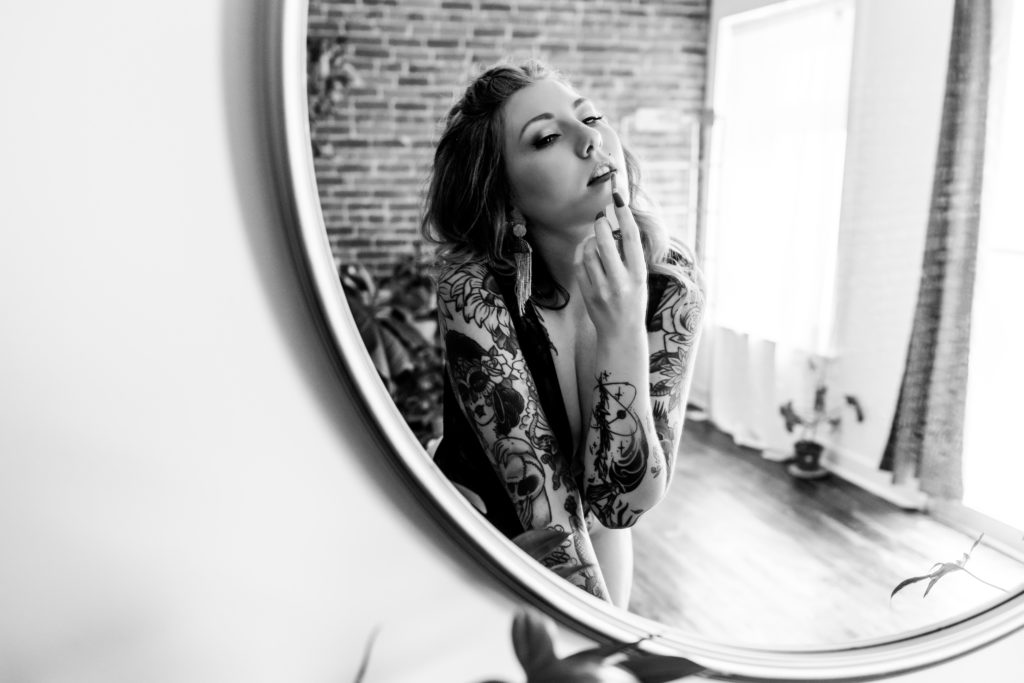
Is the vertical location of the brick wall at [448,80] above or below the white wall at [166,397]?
above

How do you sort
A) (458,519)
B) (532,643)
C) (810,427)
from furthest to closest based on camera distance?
1. (810,427)
2. (458,519)
3. (532,643)

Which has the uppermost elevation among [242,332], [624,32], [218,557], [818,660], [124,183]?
[624,32]

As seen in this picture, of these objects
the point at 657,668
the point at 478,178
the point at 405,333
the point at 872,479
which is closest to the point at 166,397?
the point at 405,333

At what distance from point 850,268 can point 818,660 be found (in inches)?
14.9

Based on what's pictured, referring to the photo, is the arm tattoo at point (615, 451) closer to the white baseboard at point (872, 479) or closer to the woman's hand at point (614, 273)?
the woman's hand at point (614, 273)

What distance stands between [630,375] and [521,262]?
0.43 feet

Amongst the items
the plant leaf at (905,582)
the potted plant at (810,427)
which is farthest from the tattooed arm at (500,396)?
the plant leaf at (905,582)

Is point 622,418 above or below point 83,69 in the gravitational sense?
below

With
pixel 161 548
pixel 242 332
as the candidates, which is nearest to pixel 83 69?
pixel 242 332

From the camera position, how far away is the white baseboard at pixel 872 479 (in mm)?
729

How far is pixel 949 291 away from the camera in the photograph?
2.51 feet

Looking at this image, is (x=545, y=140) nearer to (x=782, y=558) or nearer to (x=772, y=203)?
(x=772, y=203)

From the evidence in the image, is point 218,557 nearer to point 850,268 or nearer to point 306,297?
point 306,297

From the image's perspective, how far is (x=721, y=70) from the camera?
2.04 feet
